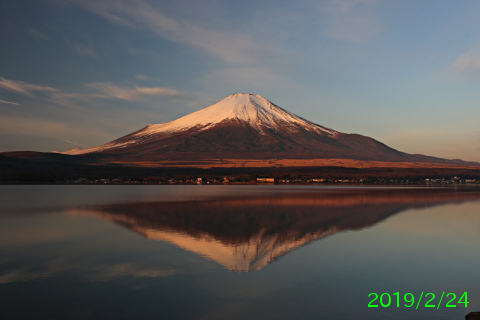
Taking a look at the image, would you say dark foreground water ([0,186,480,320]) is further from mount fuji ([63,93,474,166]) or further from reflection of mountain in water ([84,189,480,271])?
mount fuji ([63,93,474,166])

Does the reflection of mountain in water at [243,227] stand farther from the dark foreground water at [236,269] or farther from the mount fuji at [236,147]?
the mount fuji at [236,147]

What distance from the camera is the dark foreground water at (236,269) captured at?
9375mm

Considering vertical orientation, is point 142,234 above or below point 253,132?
below

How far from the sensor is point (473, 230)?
21844mm

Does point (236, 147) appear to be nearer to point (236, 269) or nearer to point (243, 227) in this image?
point (243, 227)

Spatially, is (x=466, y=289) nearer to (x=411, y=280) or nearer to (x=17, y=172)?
(x=411, y=280)

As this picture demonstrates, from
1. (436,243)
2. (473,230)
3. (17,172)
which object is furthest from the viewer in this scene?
(17,172)

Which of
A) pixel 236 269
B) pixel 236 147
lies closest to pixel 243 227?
pixel 236 269

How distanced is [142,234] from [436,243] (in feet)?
46.2

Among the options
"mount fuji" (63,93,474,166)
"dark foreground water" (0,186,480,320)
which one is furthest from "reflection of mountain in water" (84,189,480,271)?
"mount fuji" (63,93,474,166)

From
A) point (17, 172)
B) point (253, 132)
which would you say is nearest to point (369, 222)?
point (17, 172)

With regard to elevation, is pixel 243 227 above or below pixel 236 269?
above

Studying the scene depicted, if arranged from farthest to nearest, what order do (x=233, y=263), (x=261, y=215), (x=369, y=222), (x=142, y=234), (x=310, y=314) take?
(x=261, y=215) → (x=369, y=222) → (x=142, y=234) → (x=233, y=263) → (x=310, y=314)

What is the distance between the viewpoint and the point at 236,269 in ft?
42.6
